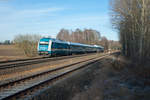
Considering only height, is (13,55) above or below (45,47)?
below

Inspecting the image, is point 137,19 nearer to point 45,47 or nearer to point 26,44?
point 45,47

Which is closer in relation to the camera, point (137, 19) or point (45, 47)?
point (137, 19)

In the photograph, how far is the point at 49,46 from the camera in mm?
26766

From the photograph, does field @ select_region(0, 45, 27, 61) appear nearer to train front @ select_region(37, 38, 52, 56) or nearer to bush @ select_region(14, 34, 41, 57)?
bush @ select_region(14, 34, 41, 57)

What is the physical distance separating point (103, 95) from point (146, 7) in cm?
1710

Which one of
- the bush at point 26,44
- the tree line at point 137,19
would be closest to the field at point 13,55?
the bush at point 26,44

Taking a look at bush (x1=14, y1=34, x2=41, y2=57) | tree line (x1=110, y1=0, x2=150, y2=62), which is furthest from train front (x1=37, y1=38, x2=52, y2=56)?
tree line (x1=110, y1=0, x2=150, y2=62)

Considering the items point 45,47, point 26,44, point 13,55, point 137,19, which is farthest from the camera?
point 13,55

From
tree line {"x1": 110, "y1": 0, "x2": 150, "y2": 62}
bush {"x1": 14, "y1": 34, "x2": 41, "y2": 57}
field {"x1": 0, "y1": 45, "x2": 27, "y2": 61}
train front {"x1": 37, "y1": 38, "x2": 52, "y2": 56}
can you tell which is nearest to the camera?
tree line {"x1": 110, "y1": 0, "x2": 150, "y2": 62}

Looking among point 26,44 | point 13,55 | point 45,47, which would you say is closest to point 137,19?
point 45,47

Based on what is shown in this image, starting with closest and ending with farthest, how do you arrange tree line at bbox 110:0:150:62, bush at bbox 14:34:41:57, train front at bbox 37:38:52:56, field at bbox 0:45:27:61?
tree line at bbox 110:0:150:62 < train front at bbox 37:38:52:56 < field at bbox 0:45:27:61 < bush at bbox 14:34:41:57

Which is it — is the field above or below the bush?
below

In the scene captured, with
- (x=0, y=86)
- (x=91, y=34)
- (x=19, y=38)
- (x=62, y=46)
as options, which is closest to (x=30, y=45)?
(x=19, y=38)

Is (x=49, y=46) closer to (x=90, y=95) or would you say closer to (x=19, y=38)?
(x=19, y=38)
